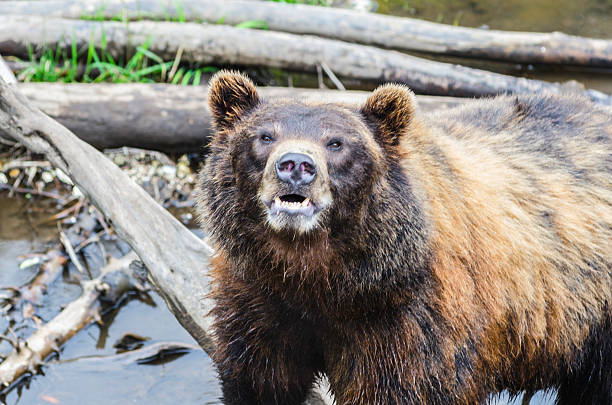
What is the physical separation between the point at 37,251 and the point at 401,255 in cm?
430

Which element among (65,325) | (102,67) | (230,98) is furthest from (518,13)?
(230,98)

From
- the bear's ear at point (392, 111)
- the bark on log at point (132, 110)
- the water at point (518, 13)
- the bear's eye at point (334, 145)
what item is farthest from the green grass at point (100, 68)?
the bear's eye at point (334, 145)

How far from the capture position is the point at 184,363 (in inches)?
237

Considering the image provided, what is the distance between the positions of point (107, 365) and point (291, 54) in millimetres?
4018

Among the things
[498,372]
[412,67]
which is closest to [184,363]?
[498,372]

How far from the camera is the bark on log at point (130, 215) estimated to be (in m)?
5.12

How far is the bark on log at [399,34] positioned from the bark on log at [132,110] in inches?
52.8

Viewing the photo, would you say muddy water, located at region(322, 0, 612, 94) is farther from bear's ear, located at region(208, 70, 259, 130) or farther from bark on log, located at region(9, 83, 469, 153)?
bear's ear, located at region(208, 70, 259, 130)

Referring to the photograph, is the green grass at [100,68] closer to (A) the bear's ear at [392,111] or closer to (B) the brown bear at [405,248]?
(B) the brown bear at [405,248]

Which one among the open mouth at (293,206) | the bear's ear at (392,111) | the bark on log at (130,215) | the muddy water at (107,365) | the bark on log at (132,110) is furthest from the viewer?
the bark on log at (132,110)

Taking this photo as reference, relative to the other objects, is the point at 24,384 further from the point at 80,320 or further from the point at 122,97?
the point at 122,97

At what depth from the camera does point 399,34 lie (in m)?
8.91

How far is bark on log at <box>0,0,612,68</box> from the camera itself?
883 centimetres

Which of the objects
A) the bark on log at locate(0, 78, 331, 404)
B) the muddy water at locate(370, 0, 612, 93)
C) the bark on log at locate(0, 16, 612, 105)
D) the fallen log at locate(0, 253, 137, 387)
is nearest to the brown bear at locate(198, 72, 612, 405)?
the bark on log at locate(0, 78, 331, 404)
